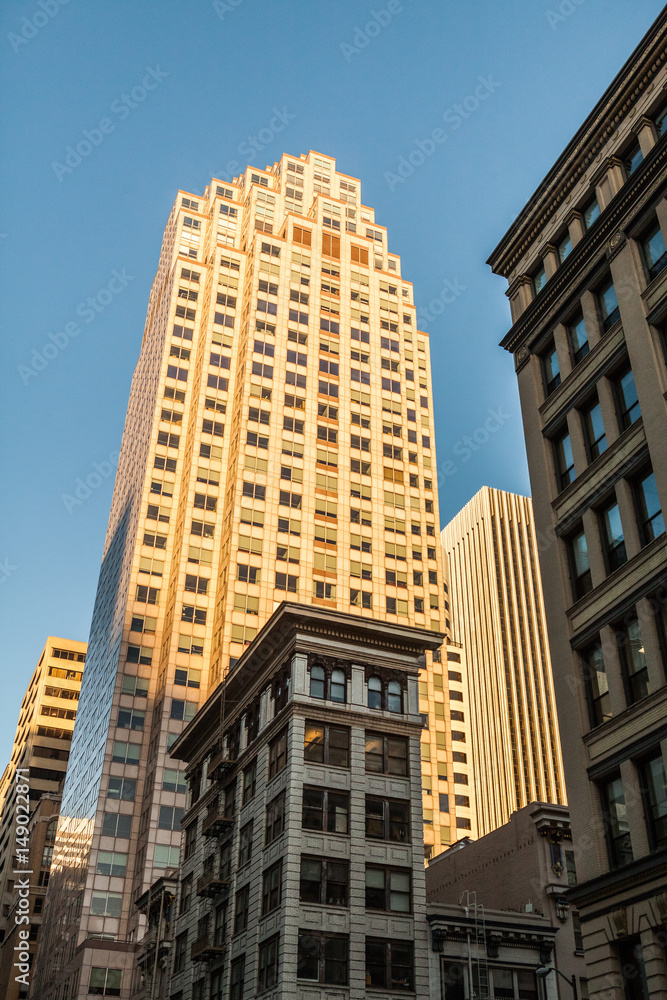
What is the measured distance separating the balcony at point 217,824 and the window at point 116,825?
4051cm

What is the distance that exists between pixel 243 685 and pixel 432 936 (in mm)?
18079

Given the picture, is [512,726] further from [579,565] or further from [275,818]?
[579,565]

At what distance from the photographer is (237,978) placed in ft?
159

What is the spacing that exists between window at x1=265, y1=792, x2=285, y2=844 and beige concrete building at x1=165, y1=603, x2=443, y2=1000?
0.31ft

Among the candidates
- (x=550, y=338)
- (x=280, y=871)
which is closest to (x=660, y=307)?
(x=550, y=338)

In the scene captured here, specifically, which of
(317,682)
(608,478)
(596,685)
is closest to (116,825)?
(317,682)

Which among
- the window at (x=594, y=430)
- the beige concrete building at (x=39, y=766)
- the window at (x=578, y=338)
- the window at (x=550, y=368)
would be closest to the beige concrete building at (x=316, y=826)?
the window at (x=550, y=368)

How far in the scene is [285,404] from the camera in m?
121

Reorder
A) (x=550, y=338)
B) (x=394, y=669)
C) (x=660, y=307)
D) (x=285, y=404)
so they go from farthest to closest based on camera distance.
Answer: (x=285, y=404) < (x=394, y=669) < (x=550, y=338) < (x=660, y=307)

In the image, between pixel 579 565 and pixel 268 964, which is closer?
pixel 579 565

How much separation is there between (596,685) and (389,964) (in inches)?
814

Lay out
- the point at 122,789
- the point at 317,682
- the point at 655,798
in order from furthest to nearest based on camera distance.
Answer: the point at 122,789
the point at 317,682
the point at 655,798

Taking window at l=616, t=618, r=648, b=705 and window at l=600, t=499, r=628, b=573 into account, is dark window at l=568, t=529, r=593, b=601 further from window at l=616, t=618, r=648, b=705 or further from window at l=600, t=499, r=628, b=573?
window at l=616, t=618, r=648, b=705

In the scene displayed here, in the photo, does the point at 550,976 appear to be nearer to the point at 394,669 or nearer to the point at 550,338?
the point at 394,669
